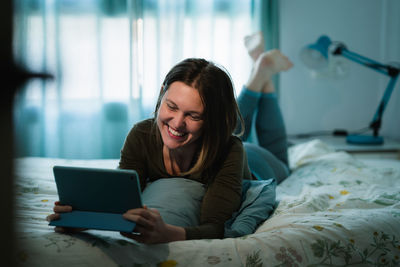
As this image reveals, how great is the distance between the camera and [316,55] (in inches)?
103

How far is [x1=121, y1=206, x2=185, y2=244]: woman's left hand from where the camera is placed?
782mm

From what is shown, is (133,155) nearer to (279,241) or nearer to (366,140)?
(279,241)

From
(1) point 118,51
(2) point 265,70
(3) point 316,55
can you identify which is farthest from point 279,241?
(1) point 118,51

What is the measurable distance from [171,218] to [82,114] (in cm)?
214

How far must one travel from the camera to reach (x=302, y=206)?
118 centimetres

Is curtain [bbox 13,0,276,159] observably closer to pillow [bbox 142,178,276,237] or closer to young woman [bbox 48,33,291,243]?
young woman [bbox 48,33,291,243]

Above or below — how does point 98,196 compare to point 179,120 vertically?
below

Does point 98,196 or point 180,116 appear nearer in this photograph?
Answer: point 98,196

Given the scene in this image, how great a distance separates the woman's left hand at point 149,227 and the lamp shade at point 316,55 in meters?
A: 1.98

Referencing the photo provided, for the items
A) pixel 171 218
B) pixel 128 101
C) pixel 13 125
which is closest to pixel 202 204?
pixel 171 218

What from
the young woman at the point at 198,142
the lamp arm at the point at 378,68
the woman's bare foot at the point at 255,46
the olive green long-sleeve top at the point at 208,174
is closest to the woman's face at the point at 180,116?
the young woman at the point at 198,142

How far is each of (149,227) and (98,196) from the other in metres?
0.12

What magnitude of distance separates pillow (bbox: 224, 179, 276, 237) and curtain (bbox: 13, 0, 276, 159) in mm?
1899

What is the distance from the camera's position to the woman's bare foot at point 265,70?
6.18 ft
